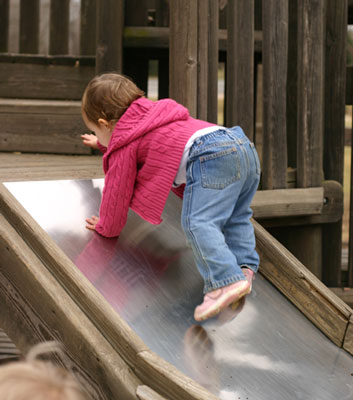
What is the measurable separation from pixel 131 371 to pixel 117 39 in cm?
260

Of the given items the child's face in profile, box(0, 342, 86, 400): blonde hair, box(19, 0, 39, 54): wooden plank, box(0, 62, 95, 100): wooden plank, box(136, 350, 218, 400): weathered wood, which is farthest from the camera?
box(19, 0, 39, 54): wooden plank

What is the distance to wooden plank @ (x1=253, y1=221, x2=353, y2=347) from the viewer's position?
114 inches

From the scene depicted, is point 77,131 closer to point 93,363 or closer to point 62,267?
point 62,267

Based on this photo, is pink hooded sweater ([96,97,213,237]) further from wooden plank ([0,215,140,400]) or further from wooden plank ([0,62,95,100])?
wooden plank ([0,62,95,100])

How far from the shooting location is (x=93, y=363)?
231 cm

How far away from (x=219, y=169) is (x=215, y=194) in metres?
0.10

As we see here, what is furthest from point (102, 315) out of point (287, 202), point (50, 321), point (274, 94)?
point (274, 94)

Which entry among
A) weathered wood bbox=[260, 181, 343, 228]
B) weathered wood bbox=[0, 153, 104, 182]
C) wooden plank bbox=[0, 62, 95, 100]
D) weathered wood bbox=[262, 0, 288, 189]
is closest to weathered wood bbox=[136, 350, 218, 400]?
weathered wood bbox=[0, 153, 104, 182]

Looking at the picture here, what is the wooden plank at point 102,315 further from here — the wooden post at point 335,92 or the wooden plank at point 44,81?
the wooden post at point 335,92

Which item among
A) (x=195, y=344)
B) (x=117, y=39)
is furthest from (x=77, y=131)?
(x=195, y=344)

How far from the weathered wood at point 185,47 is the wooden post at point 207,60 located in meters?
0.04

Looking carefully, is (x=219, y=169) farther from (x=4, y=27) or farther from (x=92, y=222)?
(x=4, y=27)

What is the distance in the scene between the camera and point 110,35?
435 centimetres

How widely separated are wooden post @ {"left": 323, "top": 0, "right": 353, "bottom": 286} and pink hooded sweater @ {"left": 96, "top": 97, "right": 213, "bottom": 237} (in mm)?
1867
